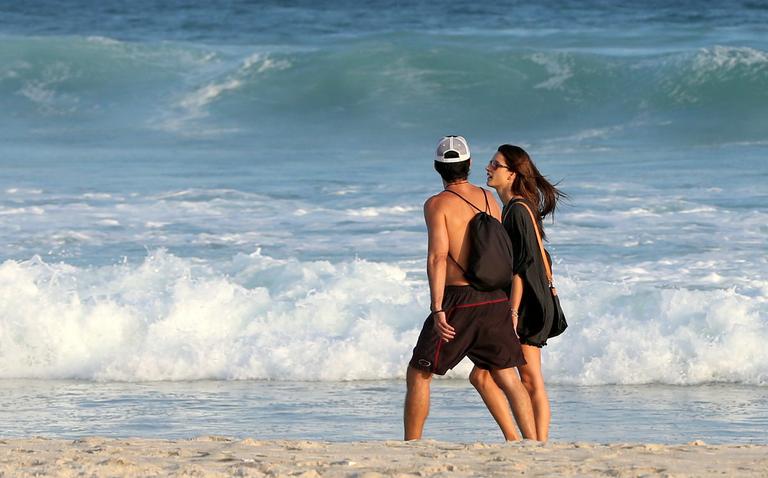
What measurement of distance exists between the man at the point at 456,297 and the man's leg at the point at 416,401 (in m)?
0.02

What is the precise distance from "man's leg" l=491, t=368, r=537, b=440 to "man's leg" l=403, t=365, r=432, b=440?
0.28 meters

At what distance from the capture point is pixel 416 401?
5.70 m

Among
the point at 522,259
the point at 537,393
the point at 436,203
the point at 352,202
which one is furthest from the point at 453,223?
the point at 352,202

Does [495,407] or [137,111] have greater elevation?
[137,111]

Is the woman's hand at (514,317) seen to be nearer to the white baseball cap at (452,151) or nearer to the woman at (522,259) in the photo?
the woman at (522,259)

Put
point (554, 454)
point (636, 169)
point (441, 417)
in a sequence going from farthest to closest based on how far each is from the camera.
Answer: point (636, 169) → point (441, 417) → point (554, 454)

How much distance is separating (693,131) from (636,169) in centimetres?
421

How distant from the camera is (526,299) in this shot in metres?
5.79

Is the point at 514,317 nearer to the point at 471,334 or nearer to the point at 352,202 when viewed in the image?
the point at 471,334

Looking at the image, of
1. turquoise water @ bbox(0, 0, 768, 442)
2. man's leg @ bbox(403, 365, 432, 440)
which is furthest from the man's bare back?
turquoise water @ bbox(0, 0, 768, 442)

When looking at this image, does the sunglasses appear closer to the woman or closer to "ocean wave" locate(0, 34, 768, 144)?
the woman

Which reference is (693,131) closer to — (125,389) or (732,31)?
(732,31)

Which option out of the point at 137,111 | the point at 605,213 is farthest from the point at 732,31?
the point at 605,213

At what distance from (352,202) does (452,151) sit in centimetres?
934
